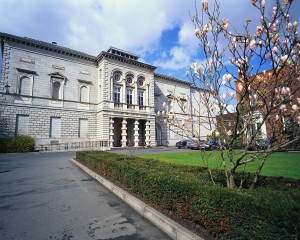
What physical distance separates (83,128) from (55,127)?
12.4ft

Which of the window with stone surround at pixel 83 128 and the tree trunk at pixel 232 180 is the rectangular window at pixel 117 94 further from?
the tree trunk at pixel 232 180

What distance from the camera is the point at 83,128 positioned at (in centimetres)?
2770

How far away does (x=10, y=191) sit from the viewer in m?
6.36

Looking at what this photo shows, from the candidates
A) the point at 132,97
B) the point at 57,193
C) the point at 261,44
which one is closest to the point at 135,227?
the point at 57,193

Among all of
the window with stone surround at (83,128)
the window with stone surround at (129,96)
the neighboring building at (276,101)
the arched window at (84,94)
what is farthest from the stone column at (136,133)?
the neighboring building at (276,101)

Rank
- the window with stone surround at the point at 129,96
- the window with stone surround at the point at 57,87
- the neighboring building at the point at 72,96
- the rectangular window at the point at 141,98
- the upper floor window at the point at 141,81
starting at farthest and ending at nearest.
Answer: the upper floor window at the point at 141,81, the rectangular window at the point at 141,98, the window with stone surround at the point at 129,96, the window with stone surround at the point at 57,87, the neighboring building at the point at 72,96

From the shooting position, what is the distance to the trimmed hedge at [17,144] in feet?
64.4

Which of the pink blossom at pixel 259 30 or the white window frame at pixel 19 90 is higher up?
the white window frame at pixel 19 90

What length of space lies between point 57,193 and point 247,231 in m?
5.69

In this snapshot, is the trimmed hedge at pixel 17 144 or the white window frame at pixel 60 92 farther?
the white window frame at pixel 60 92

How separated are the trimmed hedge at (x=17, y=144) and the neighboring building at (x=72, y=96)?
7.02ft

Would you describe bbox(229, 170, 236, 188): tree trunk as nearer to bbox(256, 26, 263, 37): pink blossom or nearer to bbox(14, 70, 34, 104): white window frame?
bbox(256, 26, 263, 37): pink blossom

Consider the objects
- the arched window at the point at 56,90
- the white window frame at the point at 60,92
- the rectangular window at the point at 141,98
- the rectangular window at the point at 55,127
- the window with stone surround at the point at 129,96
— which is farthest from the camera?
the rectangular window at the point at 141,98

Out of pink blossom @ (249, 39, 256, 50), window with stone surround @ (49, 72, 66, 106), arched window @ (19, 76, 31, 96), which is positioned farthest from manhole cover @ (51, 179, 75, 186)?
arched window @ (19, 76, 31, 96)
